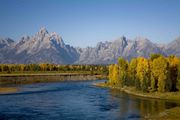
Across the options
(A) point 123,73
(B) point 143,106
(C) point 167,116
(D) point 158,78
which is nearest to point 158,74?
(D) point 158,78

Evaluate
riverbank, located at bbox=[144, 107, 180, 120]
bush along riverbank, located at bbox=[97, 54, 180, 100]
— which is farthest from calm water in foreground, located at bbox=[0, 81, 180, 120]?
bush along riverbank, located at bbox=[97, 54, 180, 100]

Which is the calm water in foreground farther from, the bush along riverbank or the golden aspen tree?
the golden aspen tree

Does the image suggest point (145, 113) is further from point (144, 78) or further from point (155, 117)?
point (144, 78)

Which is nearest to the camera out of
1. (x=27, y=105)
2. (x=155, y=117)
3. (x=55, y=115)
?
(x=155, y=117)

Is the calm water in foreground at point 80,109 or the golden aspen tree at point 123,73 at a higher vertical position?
the golden aspen tree at point 123,73

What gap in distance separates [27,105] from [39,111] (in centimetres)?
1485

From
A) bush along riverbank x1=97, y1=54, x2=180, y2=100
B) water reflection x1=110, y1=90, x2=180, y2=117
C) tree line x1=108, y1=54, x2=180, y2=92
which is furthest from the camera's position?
tree line x1=108, y1=54, x2=180, y2=92

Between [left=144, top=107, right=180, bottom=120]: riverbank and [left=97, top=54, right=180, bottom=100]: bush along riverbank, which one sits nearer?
[left=144, top=107, right=180, bottom=120]: riverbank

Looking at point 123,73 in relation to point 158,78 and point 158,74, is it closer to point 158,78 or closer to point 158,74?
point 158,78

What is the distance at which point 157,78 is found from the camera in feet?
485

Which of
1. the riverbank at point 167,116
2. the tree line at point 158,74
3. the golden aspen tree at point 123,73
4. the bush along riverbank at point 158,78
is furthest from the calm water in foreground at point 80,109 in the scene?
the golden aspen tree at point 123,73

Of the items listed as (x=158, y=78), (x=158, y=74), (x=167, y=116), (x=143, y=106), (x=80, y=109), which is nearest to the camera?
(x=167, y=116)

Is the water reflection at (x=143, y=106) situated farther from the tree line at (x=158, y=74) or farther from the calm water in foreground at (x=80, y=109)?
the tree line at (x=158, y=74)

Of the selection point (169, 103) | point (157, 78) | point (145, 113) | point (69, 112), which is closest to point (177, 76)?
point (157, 78)
